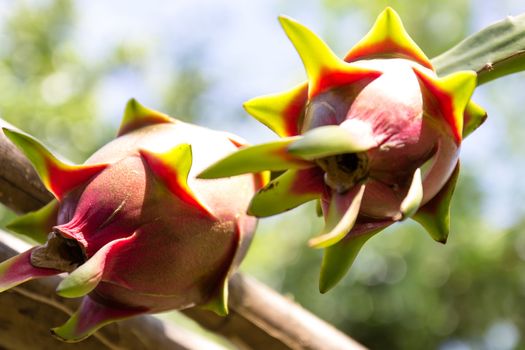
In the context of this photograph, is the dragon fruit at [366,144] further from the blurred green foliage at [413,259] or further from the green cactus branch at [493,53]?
the blurred green foliage at [413,259]

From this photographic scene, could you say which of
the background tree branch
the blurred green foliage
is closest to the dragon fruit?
the background tree branch

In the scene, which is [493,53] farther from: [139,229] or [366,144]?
[139,229]

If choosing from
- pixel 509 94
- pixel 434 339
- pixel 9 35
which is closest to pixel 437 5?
pixel 509 94

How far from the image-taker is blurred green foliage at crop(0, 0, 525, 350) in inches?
206

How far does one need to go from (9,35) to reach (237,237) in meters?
6.17

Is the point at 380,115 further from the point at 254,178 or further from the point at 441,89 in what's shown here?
the point at 254,178

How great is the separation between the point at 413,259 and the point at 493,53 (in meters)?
4.55

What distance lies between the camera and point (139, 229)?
0.75 meters

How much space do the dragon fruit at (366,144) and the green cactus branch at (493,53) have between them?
15cm

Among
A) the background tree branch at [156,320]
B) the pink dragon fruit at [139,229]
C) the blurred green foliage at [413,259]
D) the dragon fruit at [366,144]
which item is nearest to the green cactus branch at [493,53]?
the dragon fruit at [366,144]

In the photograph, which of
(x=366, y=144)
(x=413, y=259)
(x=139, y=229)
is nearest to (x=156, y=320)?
(x=139, y=229)

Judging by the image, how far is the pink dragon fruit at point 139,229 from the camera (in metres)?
0.75

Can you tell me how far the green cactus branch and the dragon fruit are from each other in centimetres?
15

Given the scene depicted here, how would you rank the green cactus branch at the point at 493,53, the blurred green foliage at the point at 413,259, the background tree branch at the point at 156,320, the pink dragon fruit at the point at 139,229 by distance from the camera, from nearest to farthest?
the pink dragon fruit at the point at 139,229
the green cactus branch at the point at 493,53
the background tree branch at the point at 156,320
the blurred green foliage at the point at 413,259
